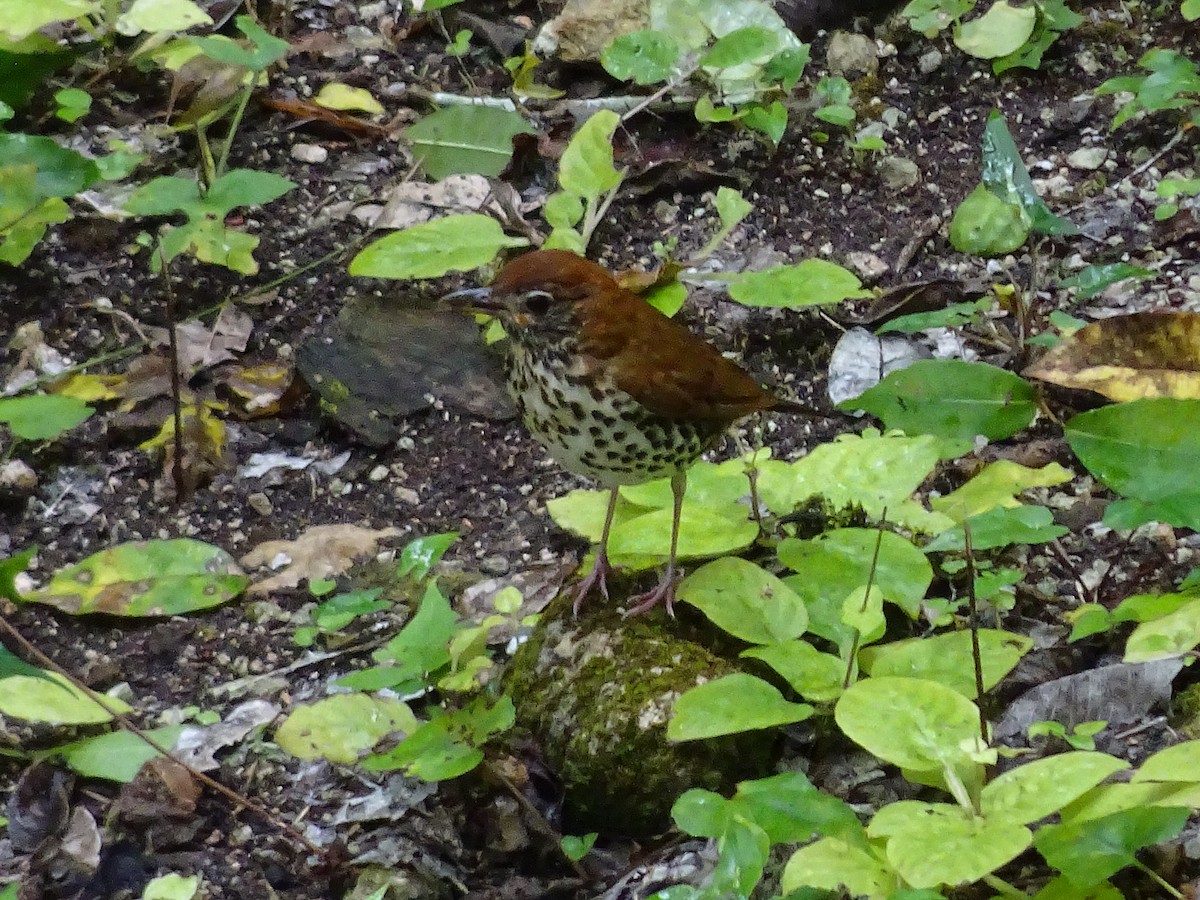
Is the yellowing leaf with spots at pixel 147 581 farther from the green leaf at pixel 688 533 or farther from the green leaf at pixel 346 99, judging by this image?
the green leaf at pixel 346 99

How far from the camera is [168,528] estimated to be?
338 cm

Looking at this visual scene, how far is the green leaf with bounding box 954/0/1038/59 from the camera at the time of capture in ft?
14.9

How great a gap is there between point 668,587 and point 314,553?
1063mm

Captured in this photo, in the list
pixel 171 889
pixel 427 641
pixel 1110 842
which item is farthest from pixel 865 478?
pixel 171 889

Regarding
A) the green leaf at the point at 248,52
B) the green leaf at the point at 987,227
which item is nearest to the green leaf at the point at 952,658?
the green leaf at the point at 987,227

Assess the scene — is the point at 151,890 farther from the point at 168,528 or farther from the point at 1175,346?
the point at 1175,346

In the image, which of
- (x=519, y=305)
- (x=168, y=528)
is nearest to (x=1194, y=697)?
(x=519, y=305)

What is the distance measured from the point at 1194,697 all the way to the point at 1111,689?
0.44 ft

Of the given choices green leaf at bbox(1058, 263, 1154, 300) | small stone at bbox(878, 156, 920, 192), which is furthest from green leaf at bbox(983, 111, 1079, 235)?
small stone at bbox(878, 156, 920, 192)

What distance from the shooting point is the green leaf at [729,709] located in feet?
7.13

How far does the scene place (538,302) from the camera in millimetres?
2570

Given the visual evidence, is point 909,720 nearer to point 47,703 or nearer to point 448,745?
point 448,745

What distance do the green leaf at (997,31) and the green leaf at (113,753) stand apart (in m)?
3.46

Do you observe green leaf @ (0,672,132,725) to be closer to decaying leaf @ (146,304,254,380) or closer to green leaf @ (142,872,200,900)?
green leaf @ (142,872,200,900)
